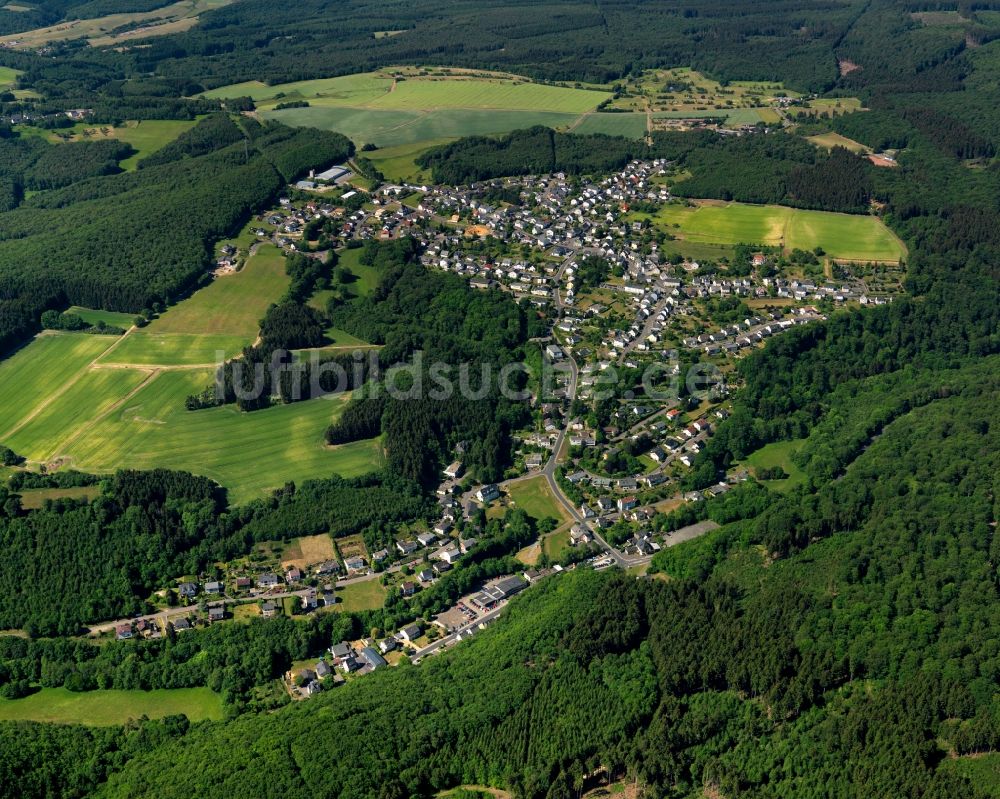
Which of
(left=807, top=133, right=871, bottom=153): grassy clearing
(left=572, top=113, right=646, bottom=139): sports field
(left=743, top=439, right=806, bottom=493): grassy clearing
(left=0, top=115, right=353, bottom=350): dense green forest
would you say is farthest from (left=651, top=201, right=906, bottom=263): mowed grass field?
(left=0, top=115, right=353, bottom=350): dense green forest

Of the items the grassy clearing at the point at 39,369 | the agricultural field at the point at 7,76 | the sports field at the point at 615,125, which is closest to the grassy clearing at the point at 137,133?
the agricultural field at the point at 7,76

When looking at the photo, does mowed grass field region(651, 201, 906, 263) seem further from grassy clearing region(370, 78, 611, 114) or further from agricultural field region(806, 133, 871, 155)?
grassy clearing region(370, 78, 611, 114)

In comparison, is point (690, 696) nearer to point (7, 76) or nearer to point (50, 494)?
point (50, 494)

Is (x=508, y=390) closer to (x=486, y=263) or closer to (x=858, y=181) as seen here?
(x=486, y=263)

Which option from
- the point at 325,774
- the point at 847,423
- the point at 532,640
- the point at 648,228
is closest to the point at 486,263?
the point at 648,228

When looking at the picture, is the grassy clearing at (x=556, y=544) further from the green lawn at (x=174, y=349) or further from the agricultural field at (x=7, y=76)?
the agricultural field at (x=7, y=76)

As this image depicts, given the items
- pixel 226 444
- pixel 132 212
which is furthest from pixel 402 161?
pixel 226 444
